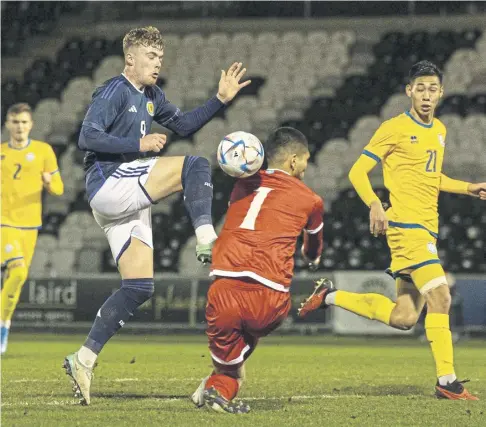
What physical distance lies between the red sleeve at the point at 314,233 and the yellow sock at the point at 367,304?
153 centimetres

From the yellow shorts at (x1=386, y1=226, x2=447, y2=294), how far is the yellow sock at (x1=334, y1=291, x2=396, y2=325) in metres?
0.27

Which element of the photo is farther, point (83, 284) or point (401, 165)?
point (83, 284)

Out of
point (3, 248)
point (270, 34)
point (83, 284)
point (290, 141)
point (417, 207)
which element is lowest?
point (83, 284)

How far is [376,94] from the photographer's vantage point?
1980 centimetres

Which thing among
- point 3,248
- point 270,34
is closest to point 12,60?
point 270,34

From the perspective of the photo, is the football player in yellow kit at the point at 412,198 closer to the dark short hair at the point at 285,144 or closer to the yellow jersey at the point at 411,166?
the yellow jersey at the point at 411,166

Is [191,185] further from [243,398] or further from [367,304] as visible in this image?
[367,304]

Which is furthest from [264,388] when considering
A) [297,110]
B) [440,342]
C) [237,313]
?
[297,110]

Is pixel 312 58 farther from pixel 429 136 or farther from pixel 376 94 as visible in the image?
pixel 429 136

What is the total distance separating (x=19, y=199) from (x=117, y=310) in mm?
4754

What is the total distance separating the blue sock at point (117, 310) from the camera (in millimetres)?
6434

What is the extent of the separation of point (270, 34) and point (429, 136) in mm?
14334

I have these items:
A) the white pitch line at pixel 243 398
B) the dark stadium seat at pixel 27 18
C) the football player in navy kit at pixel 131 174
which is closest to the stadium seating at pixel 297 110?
the dark stadium seat at pixel 27 18

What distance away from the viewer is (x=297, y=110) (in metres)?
20.5
